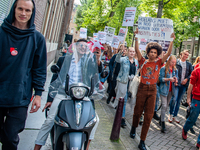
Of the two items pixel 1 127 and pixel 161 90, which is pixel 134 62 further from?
pixel 1 127

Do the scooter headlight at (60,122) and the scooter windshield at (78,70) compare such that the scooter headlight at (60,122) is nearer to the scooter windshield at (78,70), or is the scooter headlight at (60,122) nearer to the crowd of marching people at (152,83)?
the scooter windshield at (78,70)

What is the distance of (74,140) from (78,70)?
953mm

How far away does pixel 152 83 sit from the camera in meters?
4.21

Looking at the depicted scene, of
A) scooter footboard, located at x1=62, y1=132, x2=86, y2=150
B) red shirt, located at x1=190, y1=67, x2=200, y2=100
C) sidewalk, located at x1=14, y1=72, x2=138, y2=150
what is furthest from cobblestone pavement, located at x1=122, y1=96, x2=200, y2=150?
scooter footboard, located at x1=62, y1=132, x2=86, y2=150

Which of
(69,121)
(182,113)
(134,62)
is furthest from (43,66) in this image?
(182,113)

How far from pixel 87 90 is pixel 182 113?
19.9ft

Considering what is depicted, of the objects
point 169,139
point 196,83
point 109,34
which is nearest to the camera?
point 196,83

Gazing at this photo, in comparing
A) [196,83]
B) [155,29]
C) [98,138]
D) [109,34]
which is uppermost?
[109,34]

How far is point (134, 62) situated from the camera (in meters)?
5.68

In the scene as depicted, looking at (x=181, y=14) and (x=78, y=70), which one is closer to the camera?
(x=78, y=70)

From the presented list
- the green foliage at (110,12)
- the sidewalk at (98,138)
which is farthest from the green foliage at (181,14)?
the sidewalk at (98,138)

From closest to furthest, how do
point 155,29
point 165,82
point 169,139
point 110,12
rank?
point 169,139
point 155,29
point 165,82
point 110,12

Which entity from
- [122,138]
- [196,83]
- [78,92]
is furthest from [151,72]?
[78,92]

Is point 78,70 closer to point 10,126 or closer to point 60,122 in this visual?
point 60,122
